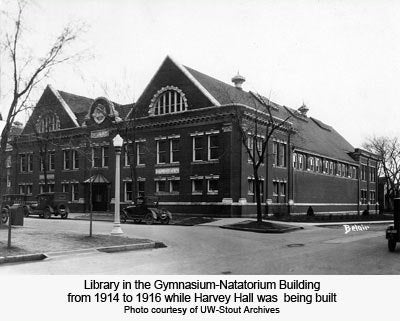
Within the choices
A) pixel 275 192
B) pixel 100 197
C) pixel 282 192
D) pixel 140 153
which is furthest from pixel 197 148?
pixel 100 197

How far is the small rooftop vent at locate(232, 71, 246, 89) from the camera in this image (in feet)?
141

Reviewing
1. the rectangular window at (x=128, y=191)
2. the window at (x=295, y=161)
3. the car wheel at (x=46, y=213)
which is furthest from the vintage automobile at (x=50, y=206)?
the window at (x=295, y=161)

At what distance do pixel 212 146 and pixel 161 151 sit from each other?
16.6 feet

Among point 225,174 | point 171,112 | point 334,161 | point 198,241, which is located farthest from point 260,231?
point 334,161

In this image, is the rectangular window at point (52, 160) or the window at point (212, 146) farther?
the rectangular window at point (52, 160)

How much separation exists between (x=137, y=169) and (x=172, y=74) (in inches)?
326

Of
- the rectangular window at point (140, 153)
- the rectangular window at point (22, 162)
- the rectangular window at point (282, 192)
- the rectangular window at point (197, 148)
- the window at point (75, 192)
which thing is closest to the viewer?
the rectangular window at point (197, 148)

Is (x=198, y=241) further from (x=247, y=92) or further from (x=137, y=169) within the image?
(x=247, y=92)

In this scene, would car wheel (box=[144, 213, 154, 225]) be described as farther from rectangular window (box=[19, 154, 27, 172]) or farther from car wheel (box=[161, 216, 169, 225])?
rectangular window (box=[19, 154, 27, 172])

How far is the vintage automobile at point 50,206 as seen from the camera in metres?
33.5

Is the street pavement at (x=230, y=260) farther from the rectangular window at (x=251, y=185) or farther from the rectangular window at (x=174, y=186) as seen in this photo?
the rectangular window at (x=174, y=186)

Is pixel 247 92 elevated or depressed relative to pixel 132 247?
elevated

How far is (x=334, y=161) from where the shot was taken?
2002 inches

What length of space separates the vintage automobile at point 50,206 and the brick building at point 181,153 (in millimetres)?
3652
